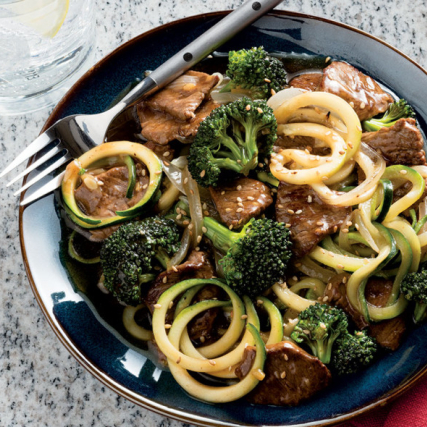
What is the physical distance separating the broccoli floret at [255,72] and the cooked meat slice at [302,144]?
30 centimetres

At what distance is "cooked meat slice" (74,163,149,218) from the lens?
3314mm

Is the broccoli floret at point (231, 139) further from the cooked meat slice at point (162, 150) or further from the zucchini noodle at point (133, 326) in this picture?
the zucchini noodle at point (133, 326)

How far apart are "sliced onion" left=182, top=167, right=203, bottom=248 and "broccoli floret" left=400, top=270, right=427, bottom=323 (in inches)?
46.9

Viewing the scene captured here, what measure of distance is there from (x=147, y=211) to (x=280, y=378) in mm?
1244

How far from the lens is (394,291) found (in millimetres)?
3020

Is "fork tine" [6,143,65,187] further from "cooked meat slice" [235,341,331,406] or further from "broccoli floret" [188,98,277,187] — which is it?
"cooked meat slice" [235,341,331,406]

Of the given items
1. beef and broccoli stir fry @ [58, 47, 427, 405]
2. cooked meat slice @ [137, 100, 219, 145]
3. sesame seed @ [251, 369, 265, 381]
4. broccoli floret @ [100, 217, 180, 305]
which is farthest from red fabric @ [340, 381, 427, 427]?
cooked meat slice @ [137, 100, 219, 145]

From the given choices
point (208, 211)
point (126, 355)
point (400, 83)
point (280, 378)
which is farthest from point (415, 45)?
point (126, 355)

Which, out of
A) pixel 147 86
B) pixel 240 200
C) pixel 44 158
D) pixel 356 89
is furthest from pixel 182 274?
pixel 356 89

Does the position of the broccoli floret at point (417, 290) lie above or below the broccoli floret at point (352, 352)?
above

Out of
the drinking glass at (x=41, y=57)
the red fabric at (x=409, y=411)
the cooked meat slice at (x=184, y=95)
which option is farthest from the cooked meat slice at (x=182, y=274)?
the drinking glass at (x=41, y=57)

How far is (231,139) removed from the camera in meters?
3.16

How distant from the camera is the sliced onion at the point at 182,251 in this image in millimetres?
3162

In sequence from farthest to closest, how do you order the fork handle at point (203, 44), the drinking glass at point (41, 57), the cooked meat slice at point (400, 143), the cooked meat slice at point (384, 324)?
1. the drinking glass at point (41, 57)
2. the fork handle at point (203, 44)
3. the cooked meat slice at point (400, 143)
4. the cooked meat slice at point (384, 324)
